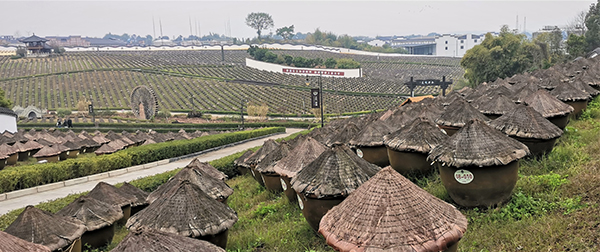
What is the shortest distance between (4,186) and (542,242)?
1529 cm

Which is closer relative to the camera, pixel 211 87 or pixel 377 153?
pixel 377 153

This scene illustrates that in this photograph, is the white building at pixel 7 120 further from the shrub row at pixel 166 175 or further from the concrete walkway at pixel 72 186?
the shrub row at pixel 166 175

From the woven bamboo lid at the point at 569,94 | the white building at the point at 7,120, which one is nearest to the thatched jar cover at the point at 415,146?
the woven bamboo lid at the point at 569,94

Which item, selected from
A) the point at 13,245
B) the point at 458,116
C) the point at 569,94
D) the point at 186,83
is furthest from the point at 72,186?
the point at 186,83

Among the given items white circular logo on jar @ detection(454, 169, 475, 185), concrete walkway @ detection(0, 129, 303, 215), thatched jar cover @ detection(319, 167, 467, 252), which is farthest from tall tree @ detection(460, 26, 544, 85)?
thatched jar cover @ detection(319, 167, 467, 252)

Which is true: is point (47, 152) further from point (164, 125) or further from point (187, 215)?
point (164, 125)

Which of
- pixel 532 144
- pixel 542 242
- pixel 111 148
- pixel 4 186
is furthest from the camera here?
pixel 111 148

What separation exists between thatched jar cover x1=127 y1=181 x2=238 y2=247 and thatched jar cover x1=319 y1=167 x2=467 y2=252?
255cm

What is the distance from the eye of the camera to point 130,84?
65562 mm

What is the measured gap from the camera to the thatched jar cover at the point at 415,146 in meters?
8.42

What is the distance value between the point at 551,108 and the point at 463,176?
15.9 ft

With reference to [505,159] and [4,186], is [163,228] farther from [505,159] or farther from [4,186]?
[4,186]

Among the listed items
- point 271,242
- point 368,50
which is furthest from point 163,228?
point 368,50

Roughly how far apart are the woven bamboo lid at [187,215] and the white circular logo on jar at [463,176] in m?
3.62
